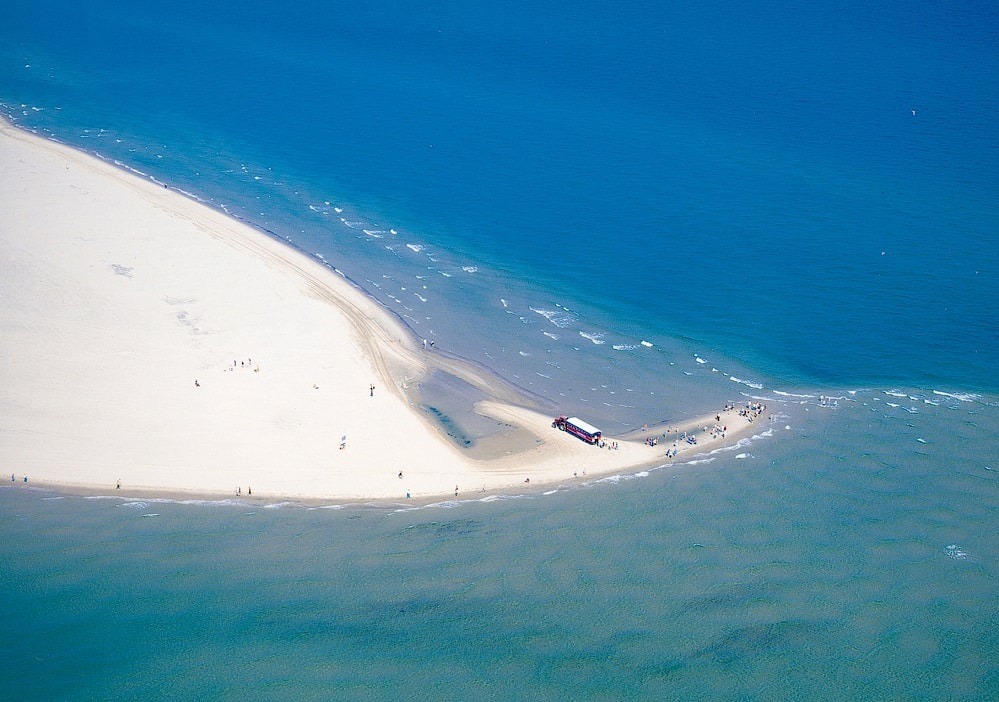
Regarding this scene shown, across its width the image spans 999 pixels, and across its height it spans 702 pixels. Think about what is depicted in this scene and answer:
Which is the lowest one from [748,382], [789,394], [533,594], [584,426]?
[533,594]

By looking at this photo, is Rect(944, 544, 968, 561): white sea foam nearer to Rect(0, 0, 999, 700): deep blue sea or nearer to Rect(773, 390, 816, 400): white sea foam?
Rect(0, 0, 999, 700): deep blue sea

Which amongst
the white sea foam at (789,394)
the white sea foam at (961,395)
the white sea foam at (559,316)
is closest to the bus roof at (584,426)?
the white sea foam at (789,394)

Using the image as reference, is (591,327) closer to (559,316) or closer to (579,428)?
(559,316)

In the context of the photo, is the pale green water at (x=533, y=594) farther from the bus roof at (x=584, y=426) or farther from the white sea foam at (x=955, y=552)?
the bus roof at (x=584, y=426)

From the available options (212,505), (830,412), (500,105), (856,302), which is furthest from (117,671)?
(500,105)

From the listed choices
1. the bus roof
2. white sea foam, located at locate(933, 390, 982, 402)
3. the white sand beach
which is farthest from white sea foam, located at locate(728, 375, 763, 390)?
the bus roof

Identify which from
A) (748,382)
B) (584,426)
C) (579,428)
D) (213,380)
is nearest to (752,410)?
(748,382)
